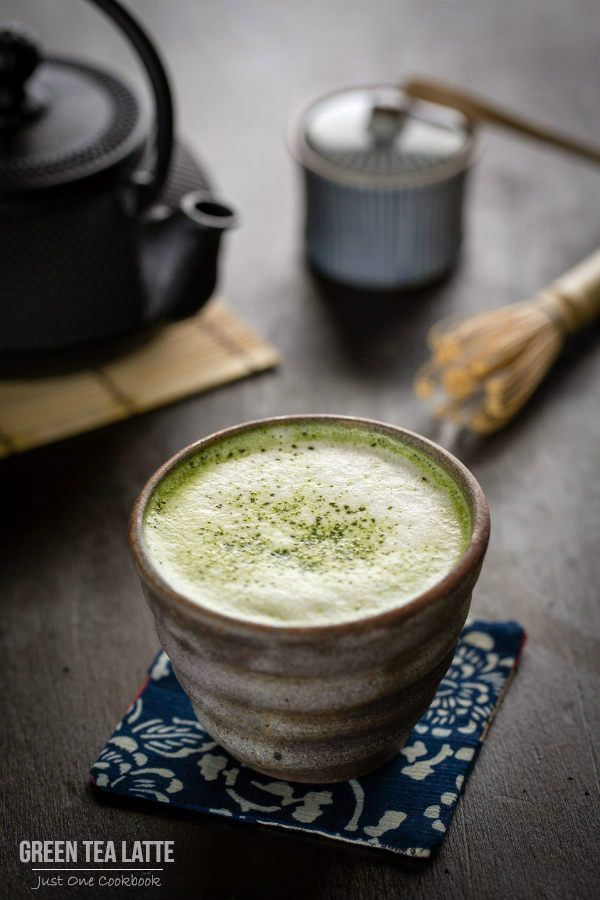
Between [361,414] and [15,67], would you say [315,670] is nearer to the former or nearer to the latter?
[361,414]

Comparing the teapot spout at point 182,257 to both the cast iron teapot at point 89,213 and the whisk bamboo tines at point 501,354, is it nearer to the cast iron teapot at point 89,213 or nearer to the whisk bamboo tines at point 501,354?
the cast iron teapot at point 89,213

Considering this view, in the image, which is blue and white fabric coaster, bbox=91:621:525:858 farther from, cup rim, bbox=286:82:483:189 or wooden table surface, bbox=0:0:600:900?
cup rim, bbox=286:82:483:189

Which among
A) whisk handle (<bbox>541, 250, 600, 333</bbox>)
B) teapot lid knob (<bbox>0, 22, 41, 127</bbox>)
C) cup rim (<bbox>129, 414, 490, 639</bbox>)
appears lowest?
whisk handle (<bbox>541, 250, 600, 333</bbox>)

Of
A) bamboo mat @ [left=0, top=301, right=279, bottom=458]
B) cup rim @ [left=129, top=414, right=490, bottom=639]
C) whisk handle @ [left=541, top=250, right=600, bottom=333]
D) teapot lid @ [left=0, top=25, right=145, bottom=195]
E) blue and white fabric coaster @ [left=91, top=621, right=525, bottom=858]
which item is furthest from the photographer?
whisk handle @ [left=541, top=250, right=600, bottom=333]

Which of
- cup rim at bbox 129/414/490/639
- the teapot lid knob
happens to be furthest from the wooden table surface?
the teapot lid knob

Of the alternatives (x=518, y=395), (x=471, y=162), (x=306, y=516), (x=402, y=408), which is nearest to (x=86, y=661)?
(x=306, y=516)

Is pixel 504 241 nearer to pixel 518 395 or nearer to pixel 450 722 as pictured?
pixel 518 395
